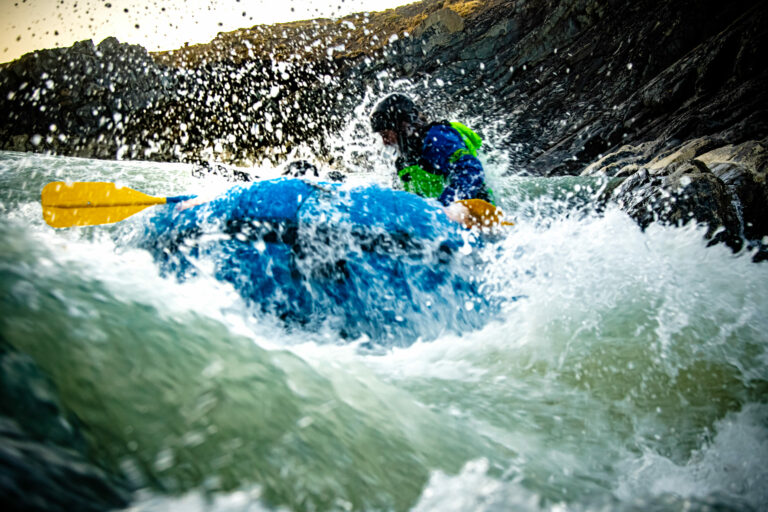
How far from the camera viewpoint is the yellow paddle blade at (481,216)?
1924 millimetres

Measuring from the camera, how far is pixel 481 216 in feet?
6.43

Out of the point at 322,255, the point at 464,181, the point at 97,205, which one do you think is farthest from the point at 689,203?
the point at 97,205

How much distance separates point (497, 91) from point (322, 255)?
618 inches

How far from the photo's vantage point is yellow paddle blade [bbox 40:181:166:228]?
74.1 inches

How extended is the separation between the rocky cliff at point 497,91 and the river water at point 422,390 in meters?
2.31

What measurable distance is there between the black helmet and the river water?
129cm

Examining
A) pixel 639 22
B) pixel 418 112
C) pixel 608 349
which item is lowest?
pixel 608 349

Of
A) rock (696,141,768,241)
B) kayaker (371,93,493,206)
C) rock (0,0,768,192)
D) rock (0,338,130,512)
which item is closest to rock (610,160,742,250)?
rock (696,141,768,241)

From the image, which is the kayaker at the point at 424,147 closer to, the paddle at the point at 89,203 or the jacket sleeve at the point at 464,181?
the jacket sleeve at the point at 464,181

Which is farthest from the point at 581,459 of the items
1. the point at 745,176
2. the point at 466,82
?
the point at 466,82

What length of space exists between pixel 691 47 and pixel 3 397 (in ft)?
48.0

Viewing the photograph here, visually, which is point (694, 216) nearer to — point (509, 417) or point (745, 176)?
point (745, 176)

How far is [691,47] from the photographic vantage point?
9773 mm

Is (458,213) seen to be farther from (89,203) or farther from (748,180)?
(748,180)
